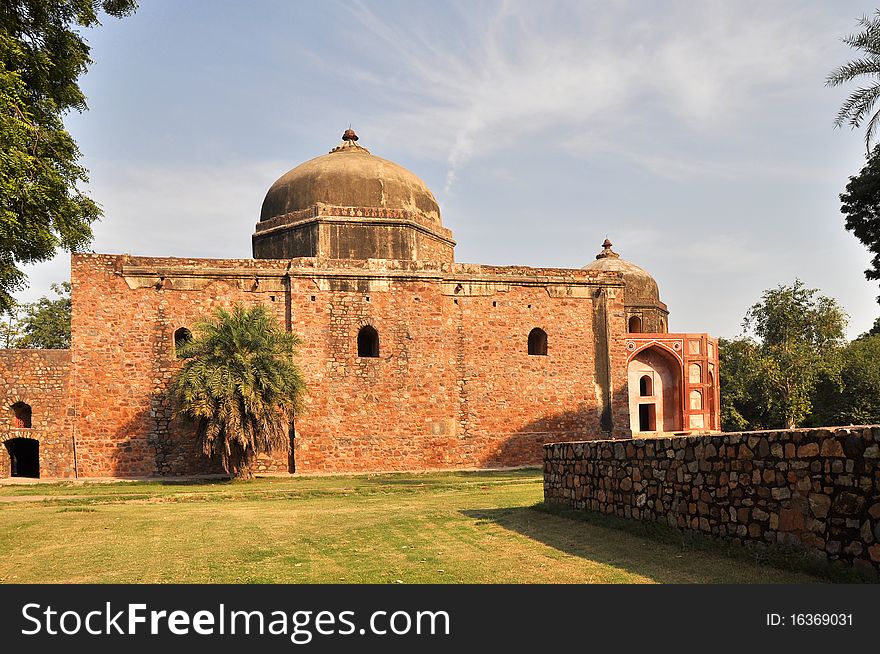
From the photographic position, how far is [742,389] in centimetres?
2945

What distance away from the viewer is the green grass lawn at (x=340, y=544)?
5465mm

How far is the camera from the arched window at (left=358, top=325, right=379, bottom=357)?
19.2 m

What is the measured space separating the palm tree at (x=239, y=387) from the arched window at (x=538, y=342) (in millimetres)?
6884

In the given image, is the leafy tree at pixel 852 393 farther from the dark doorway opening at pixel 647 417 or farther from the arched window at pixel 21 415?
the arched window at pixel 21 415

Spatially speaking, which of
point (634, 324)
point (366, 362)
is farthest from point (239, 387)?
point (634, 324)

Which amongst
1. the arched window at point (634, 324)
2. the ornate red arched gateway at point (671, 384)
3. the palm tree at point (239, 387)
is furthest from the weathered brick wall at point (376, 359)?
the arched window at point (634, 324)

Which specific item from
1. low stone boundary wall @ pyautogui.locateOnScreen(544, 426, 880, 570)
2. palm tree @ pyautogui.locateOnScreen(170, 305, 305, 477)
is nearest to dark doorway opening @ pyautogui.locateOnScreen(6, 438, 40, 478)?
palm tree @ pyautogui.locateOnScreen(170, 305, 305, 477)

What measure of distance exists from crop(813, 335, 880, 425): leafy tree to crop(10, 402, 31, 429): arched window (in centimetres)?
2814

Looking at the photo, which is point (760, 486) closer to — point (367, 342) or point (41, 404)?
point (367, 342)

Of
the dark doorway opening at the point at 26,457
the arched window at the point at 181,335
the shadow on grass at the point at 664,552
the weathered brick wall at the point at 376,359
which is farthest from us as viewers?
the dark doorway opening at the point at 26,457

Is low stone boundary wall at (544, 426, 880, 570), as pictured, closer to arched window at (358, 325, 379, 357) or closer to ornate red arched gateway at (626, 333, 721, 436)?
arched window at (358, 325, 379, 357)

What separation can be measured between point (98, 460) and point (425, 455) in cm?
768

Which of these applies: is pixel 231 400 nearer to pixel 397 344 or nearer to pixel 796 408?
pixel 397 344

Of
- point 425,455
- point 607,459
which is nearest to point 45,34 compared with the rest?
point 607,459
